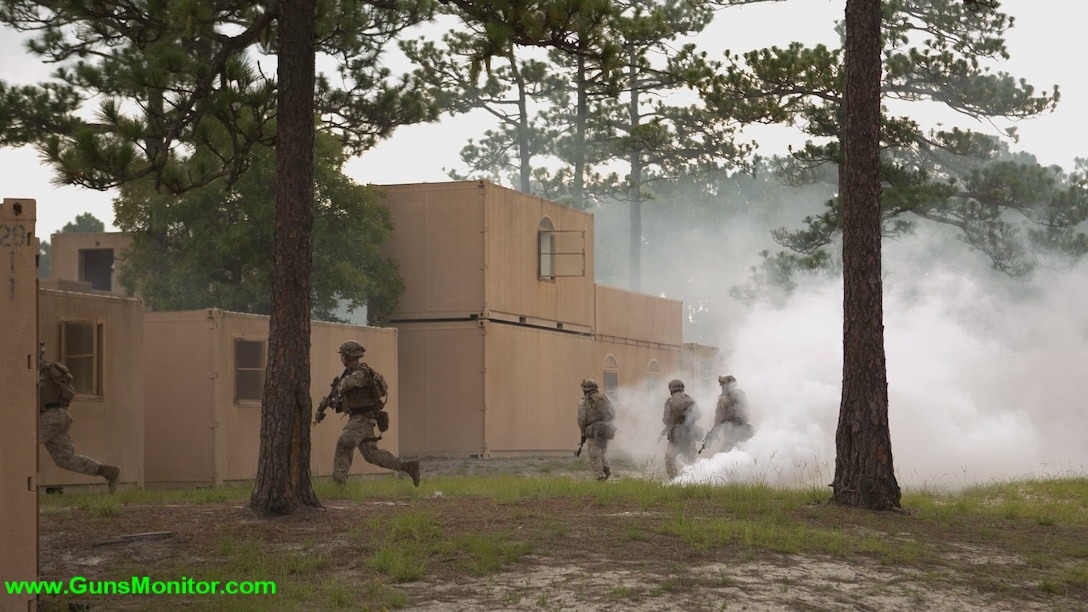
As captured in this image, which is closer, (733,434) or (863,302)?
(863,302)

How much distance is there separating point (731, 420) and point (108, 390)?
1000cm

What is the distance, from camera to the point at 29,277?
8555 millimetres

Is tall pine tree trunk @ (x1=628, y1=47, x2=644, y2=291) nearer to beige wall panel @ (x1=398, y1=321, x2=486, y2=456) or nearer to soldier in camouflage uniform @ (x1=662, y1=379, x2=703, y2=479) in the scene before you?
beige wall panel @ (x1=398, y1=321, x2=486, y2=456)

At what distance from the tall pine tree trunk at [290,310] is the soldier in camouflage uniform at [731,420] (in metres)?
10.5

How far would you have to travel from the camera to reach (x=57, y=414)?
16.1 metres

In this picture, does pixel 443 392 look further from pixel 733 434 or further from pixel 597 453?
pixel 597 453

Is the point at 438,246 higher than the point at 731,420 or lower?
higher

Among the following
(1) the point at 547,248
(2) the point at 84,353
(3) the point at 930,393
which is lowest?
(3) the point at 930,393

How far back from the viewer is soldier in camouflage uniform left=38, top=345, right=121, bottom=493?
15930 mm

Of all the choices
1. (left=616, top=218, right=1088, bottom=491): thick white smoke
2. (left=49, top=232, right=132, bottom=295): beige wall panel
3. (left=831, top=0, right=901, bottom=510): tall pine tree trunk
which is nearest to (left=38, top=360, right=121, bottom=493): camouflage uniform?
(left=616, top=218, right=1088, bottom=491): thick white smoke

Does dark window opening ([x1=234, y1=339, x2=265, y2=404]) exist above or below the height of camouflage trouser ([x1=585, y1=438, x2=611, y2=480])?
above

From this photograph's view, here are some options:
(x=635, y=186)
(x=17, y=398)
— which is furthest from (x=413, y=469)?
(x=635, y=186)

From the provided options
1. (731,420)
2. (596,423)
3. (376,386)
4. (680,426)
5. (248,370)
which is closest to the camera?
(376,386)

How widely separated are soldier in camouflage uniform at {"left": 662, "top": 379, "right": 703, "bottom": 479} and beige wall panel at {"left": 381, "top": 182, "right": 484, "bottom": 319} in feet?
20.2
